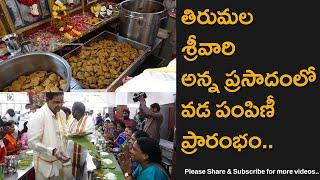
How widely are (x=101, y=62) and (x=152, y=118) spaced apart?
200 cm

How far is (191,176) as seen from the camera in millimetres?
1328

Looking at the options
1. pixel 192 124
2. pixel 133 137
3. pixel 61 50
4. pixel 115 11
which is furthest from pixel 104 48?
pixel 192 124

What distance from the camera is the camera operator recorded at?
5.17ft

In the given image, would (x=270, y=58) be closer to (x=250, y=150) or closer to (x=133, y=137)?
(x=250, y=150)

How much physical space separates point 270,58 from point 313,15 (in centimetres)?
15

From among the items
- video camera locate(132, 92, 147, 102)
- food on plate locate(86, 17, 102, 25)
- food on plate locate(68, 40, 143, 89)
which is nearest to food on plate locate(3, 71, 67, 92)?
food on plate locate(68, 40, 143, 89)

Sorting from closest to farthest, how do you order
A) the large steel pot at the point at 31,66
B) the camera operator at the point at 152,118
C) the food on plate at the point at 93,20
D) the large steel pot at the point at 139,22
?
the camera operator at the point at 152,118
the large steel pot at the point at 31,66
the large steel pot at the point at 139,22
the food on plate at the point at 93,20

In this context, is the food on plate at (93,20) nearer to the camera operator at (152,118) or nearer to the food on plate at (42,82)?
the food on plate at (42,82)

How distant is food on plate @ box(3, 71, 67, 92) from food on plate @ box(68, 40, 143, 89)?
0.49m

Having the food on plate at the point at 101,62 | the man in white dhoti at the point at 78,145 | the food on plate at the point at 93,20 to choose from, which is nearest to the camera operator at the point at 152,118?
the man in white dhoti at the point at 78,145

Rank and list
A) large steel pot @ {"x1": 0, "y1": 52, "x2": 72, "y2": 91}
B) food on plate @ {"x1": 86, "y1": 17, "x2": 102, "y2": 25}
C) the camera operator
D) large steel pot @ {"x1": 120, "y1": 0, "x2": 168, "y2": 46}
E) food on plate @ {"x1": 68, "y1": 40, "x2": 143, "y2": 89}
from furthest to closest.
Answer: food on plate @ {"x1": 86, "y1": 17, "x2": 102, "y2": 25}
large steel pot @ {"x1": 120, "y1": 0, "x2": 168, "y2": 46}
food on plate @ {"x1": 68, "y1": 40, "x2": 143, "y2": 89}
large steel pot @ {"x1": 0, "y1": 52, "x2": 72, "y2": 91}
the camera operator

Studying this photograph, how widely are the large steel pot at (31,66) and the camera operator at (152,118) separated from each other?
941 mm

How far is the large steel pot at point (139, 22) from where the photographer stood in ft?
12.5

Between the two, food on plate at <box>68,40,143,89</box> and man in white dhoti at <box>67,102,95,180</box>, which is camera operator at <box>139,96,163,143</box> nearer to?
man in white dhoti at <box>67,102,95,180</box>
